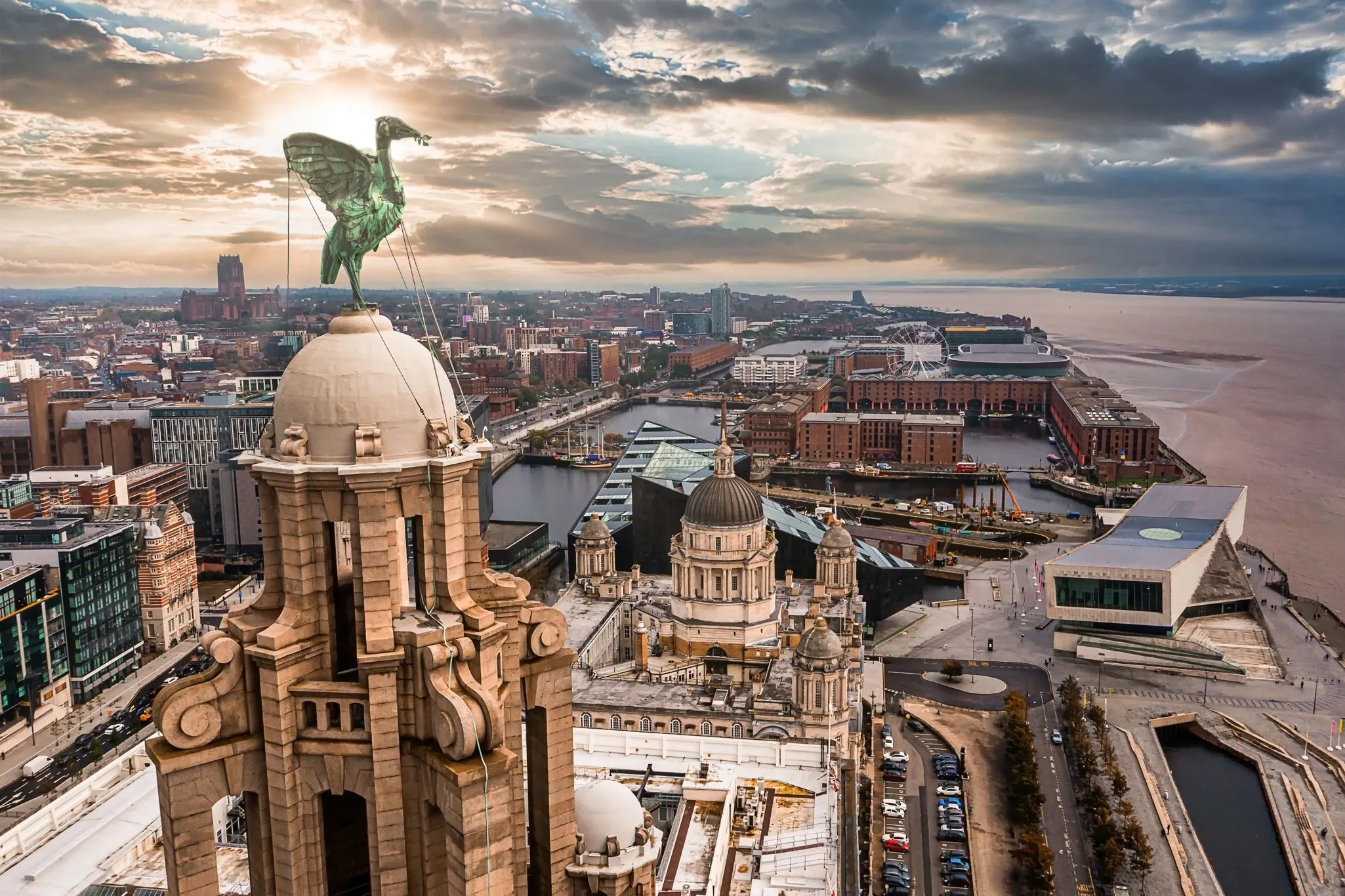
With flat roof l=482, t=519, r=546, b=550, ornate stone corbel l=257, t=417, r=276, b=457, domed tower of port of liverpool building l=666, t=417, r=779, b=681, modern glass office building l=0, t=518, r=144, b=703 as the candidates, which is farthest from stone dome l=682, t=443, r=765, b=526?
ornate stone corbel l=257, t=417, r=276, b=457

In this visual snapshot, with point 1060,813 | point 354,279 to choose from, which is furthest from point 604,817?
point 1060,813

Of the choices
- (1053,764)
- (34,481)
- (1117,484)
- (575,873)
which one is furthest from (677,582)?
(1117,484)

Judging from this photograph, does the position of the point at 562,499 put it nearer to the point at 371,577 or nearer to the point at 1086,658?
the point at 1086,658

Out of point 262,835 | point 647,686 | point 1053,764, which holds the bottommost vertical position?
point 1053,764

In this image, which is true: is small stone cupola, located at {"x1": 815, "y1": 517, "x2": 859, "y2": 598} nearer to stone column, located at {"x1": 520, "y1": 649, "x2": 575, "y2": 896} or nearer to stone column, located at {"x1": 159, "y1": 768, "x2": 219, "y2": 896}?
stone column, located at {"x1": 520, "y1": 649, "x2": 575, "y2": 896}

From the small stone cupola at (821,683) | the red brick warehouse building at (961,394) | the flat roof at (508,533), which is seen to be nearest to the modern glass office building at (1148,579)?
the small stone cupola at (821,683)

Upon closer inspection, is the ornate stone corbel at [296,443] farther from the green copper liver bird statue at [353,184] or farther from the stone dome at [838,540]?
the stone dome at [838,540]
